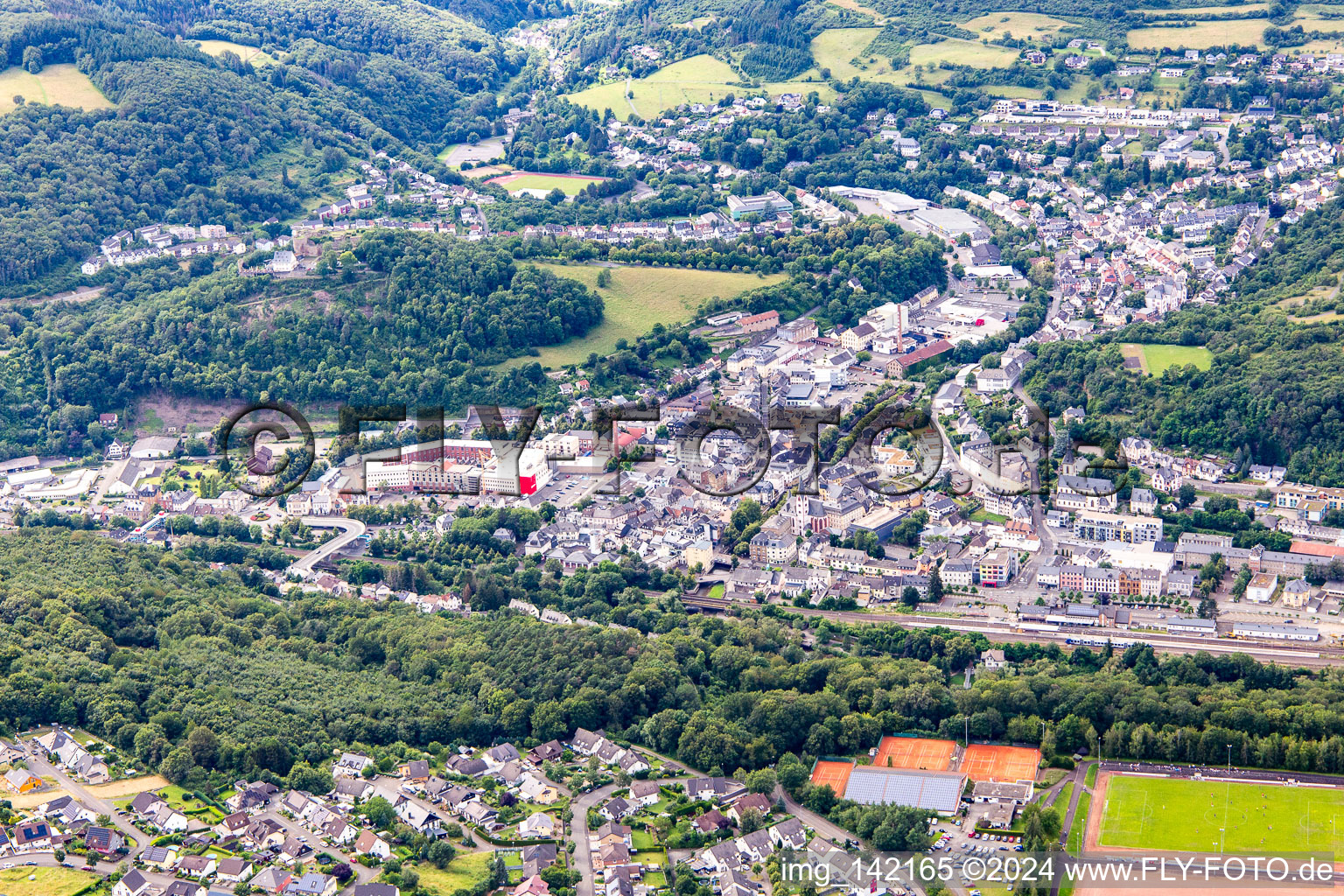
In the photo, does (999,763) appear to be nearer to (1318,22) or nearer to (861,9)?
(1318,22)

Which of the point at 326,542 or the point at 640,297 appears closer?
the point at 326,542

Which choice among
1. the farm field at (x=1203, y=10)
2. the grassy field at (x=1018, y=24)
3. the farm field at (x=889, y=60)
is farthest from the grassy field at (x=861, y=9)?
the farm field at (x=1203, y=10)

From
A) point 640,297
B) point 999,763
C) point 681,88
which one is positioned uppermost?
point 681,88

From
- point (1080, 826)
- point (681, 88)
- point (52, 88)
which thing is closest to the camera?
point (1080, 826)

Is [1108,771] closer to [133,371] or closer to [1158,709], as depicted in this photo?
[1158,709]

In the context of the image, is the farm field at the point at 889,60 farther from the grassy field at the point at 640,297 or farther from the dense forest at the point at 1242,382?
the dense forest at the point at 1242,382

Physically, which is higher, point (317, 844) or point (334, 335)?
point (334, 335)

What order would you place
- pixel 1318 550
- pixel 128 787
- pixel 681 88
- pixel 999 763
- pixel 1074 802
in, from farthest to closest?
pixel 681 88
pixel 1318 550
pixel 999 763
pixel 128 787
pixel 1074 802

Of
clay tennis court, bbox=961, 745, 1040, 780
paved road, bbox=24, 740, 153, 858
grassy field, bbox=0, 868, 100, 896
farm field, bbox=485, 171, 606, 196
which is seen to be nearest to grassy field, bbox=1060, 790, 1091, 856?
clay tennis court, bbox=961, 745, 1040, 780

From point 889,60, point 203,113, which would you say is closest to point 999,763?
point 203,113

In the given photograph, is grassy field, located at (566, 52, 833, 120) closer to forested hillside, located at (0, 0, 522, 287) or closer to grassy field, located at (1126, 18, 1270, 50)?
forested hillside, located at (0, 0, 522, 287)
